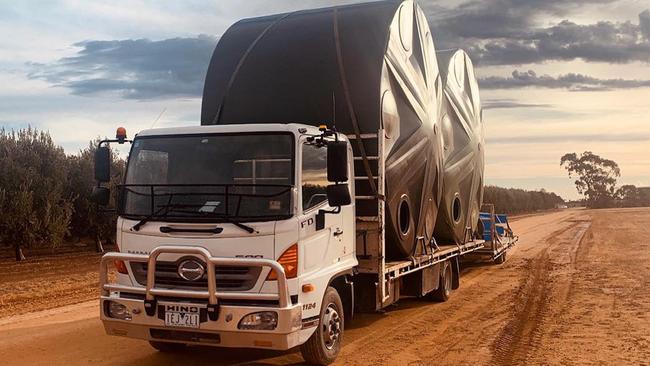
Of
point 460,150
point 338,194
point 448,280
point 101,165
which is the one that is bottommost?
point 448,280

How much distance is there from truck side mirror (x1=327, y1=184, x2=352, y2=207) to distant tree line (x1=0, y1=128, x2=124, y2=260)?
48.1 feet

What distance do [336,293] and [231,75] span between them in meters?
3.62

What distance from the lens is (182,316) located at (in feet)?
19.1

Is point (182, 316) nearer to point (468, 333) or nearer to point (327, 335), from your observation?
point (327, 335)

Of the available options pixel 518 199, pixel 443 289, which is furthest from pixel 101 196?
pixel 518 199

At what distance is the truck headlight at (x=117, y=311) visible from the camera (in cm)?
614

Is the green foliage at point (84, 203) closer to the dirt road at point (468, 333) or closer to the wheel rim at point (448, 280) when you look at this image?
the dirt road at point (468, 333)

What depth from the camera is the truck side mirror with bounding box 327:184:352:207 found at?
611cm

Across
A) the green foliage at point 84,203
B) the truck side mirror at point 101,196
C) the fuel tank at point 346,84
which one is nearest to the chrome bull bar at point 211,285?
the truck side mirror at point 101,196

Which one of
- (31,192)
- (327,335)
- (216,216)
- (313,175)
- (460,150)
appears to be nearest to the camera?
(216,216)

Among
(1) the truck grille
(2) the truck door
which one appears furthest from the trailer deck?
(1) the truck grille

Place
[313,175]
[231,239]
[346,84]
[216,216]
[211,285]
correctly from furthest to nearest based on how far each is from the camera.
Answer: [346,84]
[313,175]
[216,216]
[231,239]
[211,285]

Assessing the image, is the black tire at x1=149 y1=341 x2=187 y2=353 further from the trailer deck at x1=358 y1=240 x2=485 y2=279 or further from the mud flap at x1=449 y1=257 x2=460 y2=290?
the mud flap at x1=449 y1=257 x2=460 y2=290

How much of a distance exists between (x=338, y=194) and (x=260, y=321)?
146cm
